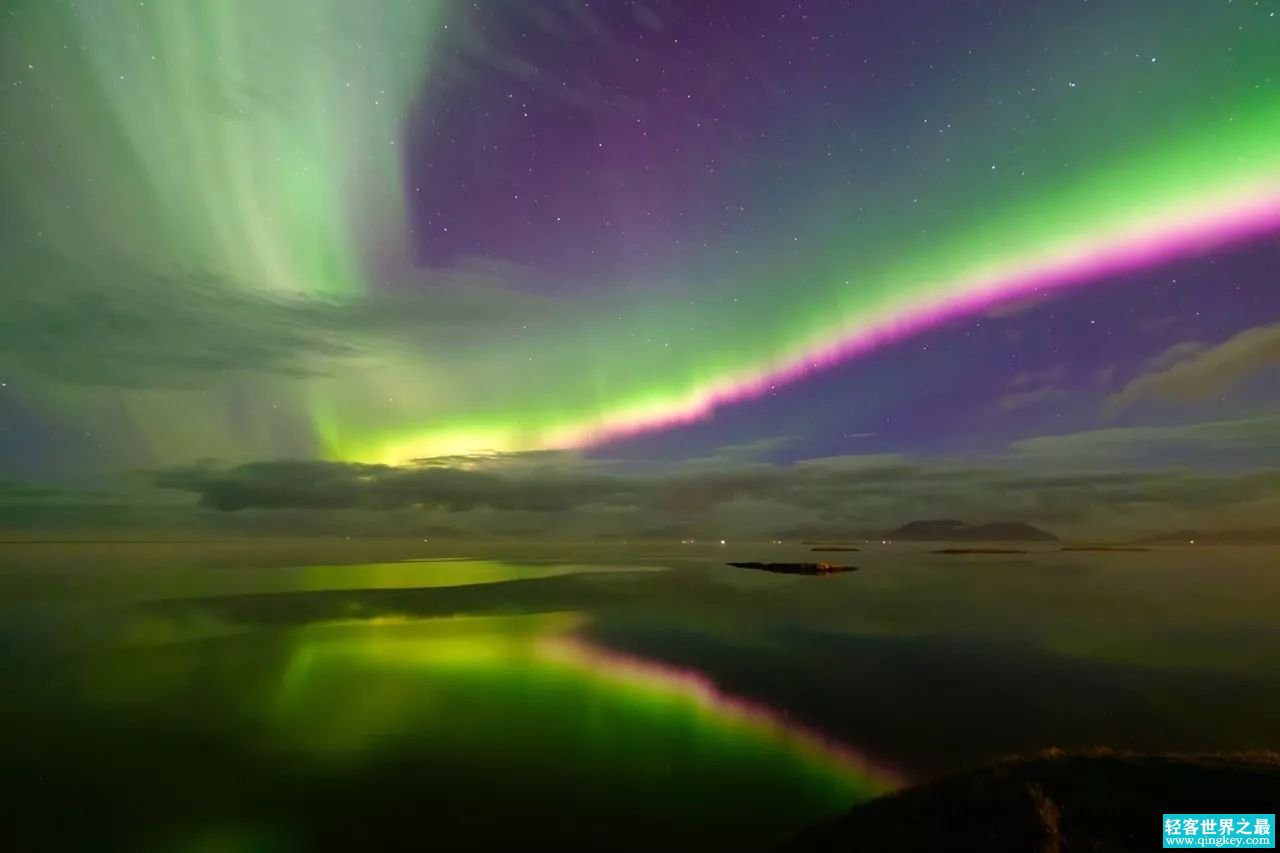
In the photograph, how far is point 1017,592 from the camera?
9712cm

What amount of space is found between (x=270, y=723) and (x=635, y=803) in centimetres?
2161

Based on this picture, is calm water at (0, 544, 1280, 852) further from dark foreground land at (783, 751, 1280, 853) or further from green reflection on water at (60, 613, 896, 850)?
dark foreground land at (783, 751, 1280, 853)

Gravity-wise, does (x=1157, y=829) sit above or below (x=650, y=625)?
above

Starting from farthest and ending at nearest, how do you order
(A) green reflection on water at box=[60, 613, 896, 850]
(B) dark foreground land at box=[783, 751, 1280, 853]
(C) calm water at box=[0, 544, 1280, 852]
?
(C) calm water at box=[0, 544, 1280, 852] < (A) green reflection on water at box=[60, 613, 896, 850] < (B) dark foreground land at box=[783, 751, 1280, 853]

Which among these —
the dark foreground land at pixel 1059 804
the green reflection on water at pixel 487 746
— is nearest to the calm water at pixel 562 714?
the green reflection on water at pixel 487 746

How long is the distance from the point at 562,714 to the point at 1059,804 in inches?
991

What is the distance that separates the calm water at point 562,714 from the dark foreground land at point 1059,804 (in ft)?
Result: 14.6

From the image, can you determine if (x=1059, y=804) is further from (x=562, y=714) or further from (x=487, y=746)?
(x=562, y=714)

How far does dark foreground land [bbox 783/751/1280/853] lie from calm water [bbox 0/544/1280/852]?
14.6 ft

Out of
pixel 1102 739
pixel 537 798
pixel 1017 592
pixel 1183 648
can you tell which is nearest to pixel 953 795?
pixel 537 798

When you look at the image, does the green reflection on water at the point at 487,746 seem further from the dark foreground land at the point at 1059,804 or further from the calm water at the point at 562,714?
the dark foreground land at the point at 1059,804

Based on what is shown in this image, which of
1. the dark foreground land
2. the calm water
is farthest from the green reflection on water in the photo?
the dark foreground land

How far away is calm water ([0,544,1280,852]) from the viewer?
2303 centimetres

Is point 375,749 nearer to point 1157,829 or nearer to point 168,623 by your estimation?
point 1157,829
